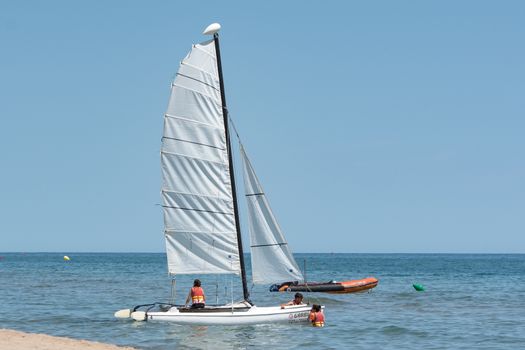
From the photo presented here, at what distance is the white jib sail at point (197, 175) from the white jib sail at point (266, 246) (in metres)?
0.79

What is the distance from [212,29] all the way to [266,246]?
8.75 meters

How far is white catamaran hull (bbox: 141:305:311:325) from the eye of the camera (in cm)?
2969

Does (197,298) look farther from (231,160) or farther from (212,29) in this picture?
(212,29)

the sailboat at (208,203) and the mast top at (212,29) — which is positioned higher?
the mast top at (212,29)

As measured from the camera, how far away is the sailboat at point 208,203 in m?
30.1

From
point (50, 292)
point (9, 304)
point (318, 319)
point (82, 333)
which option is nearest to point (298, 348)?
point (318, 319)

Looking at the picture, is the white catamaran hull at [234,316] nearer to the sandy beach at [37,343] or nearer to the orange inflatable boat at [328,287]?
the sandy beach at [37,343]

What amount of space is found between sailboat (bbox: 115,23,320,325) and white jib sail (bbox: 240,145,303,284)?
39 mm

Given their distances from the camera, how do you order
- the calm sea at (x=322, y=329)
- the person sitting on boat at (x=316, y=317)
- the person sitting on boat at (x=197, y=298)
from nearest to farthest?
1. the calm sea at (x=322, y=329)
2. the person sitting on boat at (x=197, y=298)
3. the person sitting on boat at (x=316, y=317)

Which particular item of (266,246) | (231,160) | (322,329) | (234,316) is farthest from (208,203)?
(322,329)

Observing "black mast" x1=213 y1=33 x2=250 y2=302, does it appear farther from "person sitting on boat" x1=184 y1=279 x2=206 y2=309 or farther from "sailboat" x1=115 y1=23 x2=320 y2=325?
"person sitting on boat" x1=184 y1=279 x2=206 y2=309

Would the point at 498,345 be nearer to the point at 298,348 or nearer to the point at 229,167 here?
the point at 298,348

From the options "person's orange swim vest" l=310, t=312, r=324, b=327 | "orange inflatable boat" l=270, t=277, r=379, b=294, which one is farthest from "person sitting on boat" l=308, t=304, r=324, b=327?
"orange inflatable boat" l=270, t=277, r=379, b=294

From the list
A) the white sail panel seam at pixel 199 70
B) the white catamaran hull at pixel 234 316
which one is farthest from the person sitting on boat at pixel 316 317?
the white sail panel seam at pixel 199 70
